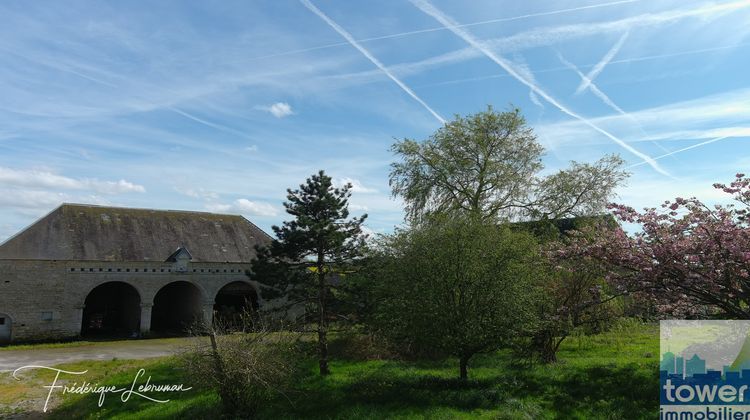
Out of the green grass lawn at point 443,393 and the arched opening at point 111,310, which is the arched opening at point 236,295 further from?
the green grass lawn at point 443,393

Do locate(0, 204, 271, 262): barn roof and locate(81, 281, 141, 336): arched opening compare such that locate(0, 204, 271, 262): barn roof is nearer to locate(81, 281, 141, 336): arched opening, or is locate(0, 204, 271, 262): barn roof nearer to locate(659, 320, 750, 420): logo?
locate(81, 281, 141, 336): arched opening

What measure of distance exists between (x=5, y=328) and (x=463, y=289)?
2384 cm

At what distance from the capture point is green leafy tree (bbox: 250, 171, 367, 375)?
15336 mm

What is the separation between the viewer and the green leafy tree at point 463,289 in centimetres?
→ 1163

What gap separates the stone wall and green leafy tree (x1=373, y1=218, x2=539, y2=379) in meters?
19.3

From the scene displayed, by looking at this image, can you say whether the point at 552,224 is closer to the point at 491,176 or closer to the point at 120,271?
the point at 491,176

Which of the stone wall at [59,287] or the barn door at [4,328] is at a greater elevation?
the stone wall at [59,287]

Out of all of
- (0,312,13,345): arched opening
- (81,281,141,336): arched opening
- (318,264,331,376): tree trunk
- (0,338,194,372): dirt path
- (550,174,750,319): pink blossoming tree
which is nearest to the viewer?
(550,174,750,319): pink blossoming tree

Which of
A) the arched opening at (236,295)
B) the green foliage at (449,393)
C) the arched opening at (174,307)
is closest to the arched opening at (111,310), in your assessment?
the arched opening at (174,307)


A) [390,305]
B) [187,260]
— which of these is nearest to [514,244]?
[390,305]

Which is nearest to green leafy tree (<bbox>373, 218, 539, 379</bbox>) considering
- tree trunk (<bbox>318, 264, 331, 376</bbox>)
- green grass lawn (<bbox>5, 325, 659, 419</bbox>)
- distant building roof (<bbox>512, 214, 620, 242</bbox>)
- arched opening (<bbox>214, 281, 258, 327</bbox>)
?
green grass lawn (<bbox>5, 325, 659, 419</bbox>)

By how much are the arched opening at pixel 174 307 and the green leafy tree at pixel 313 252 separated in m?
16.4

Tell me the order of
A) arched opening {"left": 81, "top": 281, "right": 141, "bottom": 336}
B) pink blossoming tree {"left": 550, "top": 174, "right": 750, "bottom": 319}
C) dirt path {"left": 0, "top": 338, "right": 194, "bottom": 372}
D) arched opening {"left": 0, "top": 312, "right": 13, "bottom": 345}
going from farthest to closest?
arched opening {"left": 81, "top": 281, "right": 141, "bottom": 336} < arched opening {"left": 0, "top": 312, "right": 13, "bottom": 345} < dirt path {"left": 0, "top": 338, "right": 194, "bottom": 372} < pink blossoming tree {"left": 550, "top": 174, "right": 750, "bottom": 319}

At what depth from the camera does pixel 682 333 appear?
51.1 ft
